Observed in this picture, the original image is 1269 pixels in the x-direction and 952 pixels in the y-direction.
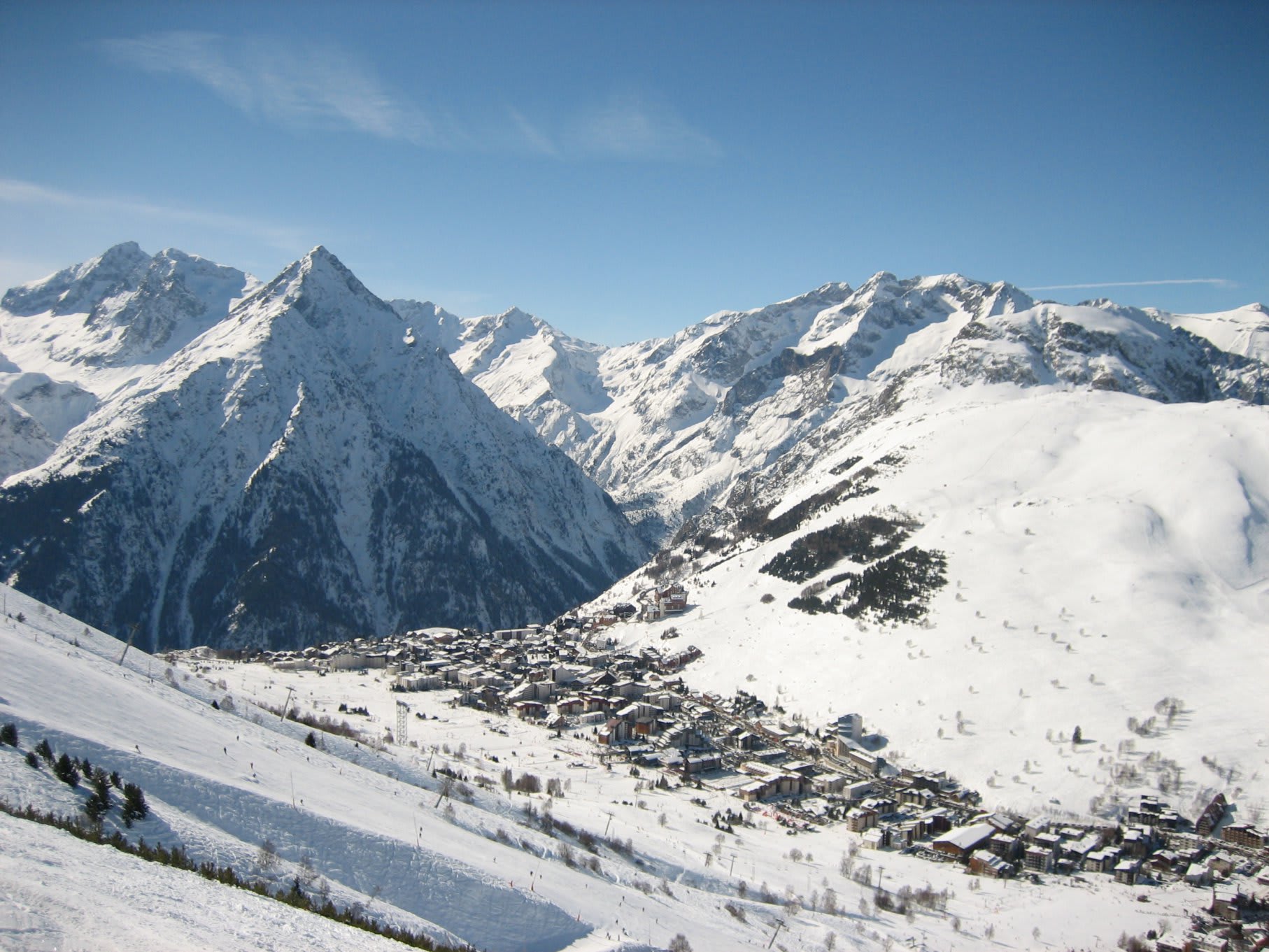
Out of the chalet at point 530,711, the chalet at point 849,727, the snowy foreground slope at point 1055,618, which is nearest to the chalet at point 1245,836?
the snowy foreground slope at point 1055,618

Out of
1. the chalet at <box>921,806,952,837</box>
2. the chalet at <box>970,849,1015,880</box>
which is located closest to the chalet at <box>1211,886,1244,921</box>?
the chalet at <box>970,849,1015,880</box>

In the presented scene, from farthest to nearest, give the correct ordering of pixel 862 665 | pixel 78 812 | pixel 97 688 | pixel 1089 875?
pixel 862 665 → pixel 1089 875 → pixel 97 688 → pixel 78 812

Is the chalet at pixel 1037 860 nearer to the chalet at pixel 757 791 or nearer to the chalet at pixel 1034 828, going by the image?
the chalet at pixel 1034 828


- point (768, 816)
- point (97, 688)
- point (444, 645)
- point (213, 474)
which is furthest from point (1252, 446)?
point (213, 474)

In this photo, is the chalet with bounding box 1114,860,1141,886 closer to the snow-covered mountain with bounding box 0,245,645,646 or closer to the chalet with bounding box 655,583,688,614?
the chalet with bounding box 655,583,688,614

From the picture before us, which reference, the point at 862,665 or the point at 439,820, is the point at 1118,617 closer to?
the point at 862,665
